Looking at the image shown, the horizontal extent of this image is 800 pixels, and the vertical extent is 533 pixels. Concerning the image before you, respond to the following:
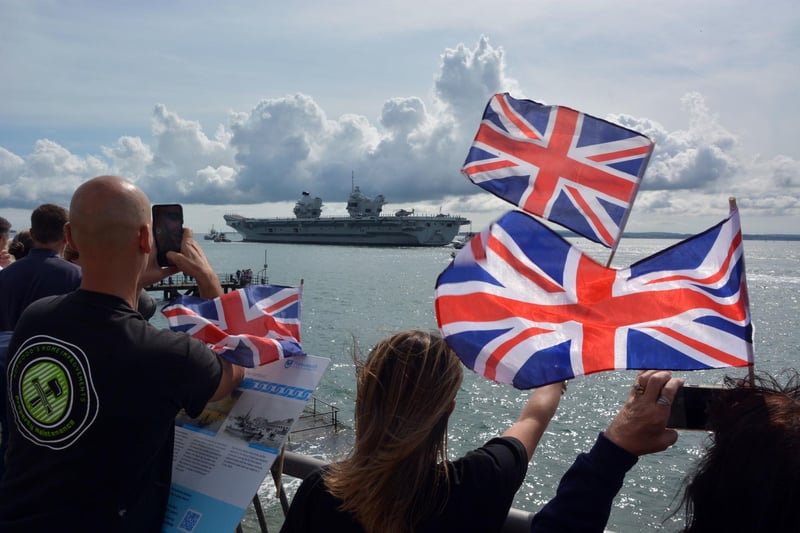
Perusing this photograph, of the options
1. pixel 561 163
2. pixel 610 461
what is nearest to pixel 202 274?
pixel 610 461

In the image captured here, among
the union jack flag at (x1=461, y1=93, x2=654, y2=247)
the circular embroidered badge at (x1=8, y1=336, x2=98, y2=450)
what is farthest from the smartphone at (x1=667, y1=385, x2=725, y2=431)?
the circular embroidered badge at (x1=8, y1=336, x2=98, y2=450)

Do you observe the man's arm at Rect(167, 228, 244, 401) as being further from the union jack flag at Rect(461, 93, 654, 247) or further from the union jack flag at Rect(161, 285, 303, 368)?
the union jack flag at Rect(461, 93, 654, 247)

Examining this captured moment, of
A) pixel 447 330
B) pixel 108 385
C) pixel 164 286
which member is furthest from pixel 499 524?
pixel 164 286

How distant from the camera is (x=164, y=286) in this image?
43.6 metres

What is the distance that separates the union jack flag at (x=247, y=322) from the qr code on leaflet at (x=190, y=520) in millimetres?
527

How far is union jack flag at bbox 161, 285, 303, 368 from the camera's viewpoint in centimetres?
236

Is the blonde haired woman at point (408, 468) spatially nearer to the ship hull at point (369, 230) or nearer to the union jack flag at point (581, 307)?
the union jack flag at point (581, 307)

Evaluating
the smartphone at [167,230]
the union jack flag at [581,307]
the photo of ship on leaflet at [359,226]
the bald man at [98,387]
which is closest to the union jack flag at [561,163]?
the union jack flag at [581,307]

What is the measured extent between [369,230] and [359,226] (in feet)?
6.83

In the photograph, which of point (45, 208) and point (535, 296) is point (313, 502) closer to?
point (535, 296)

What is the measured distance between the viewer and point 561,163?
11.1ft

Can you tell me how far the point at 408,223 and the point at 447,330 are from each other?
4485 inches

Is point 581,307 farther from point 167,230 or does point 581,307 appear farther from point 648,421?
point 167,230

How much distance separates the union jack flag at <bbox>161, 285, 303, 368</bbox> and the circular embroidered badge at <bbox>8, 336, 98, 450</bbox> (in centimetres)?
52
